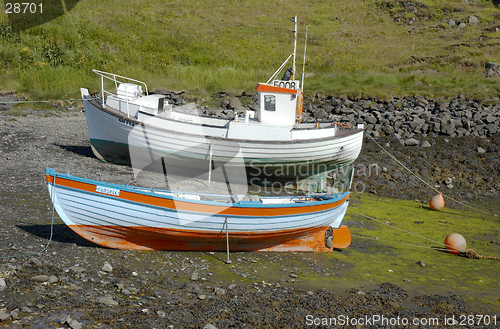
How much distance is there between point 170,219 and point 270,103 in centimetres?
768

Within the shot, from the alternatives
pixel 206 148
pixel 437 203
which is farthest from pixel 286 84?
pixel 437 203

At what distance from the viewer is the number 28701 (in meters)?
37.8

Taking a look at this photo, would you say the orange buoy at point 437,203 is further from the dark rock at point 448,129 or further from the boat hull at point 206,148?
the dark rock at point 448,129

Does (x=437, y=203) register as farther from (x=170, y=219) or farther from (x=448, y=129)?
(x=170, y=219)

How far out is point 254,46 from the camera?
40.5 meters

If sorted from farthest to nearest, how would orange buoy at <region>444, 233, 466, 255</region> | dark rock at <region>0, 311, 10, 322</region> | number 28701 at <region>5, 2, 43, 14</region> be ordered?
1. number 28701 at <region>5, 2, 43, 14</region>
2. orange buoy at <region>444, 233, 466, 255</region>
3. dark rock at <region>0, 311, 10, 322</region>

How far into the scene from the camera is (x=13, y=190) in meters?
13.6

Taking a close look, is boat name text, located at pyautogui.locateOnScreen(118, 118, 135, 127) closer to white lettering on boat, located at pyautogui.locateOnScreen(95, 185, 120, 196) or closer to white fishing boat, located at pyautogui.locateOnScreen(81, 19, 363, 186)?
white fishing boat, located at pyautogui.locateOnScreen(81, 19, 363, 186)

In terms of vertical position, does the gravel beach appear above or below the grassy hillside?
below

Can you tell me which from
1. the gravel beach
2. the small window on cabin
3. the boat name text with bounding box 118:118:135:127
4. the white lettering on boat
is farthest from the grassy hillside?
the white lettering on boat

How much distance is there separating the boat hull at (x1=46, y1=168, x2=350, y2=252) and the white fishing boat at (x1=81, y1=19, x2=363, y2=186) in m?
5.00

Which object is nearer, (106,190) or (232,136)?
(106,190)

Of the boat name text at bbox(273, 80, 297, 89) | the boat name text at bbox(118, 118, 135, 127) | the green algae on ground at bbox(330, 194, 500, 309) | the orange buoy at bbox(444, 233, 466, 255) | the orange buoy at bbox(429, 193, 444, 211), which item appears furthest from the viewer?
the boat name text at bbox(273, 80, 297, 89)

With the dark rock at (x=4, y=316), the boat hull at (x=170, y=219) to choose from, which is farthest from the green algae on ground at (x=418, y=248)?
the dark rock at (x=4, y=316)
